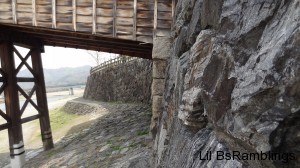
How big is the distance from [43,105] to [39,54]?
2.31m

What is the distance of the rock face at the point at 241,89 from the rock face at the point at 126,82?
13621 millimetres

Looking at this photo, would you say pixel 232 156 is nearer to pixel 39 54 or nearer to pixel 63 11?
pixel 63 11

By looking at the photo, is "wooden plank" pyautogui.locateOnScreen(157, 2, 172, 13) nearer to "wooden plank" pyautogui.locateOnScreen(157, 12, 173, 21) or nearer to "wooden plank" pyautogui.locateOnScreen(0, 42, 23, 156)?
"wooden plank" pyautogui.locateOnScreen(157, 12, 173, 21)

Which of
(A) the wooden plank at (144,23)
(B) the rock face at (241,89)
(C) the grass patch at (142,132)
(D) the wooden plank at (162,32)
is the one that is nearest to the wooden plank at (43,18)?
(A) the wooden plank at (144,23)

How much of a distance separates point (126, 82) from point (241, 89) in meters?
19.3

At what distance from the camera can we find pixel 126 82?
21.4m

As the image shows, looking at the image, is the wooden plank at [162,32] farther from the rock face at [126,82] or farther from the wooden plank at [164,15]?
the rock face at [126,82]

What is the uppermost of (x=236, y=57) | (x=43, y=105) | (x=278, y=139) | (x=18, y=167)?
(x=236, y=57)

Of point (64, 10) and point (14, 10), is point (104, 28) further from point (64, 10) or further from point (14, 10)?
point (14, 10)

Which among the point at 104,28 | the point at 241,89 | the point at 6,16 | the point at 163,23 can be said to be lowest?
the point at 241,89

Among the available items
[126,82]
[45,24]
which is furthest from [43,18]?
[126,82]

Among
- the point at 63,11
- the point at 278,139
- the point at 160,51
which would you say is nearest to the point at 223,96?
the point at 278,139

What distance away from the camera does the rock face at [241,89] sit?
181 cm

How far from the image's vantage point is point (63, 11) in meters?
8.04
